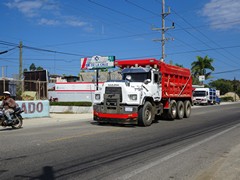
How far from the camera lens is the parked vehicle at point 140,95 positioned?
14445 millimetres

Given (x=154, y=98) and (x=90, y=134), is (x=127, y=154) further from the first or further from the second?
(x=154, y=98)

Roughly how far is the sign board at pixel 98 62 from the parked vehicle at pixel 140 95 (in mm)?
10643

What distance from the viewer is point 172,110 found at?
18906mm

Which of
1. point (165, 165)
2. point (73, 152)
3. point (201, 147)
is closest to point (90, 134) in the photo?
point (73, 152)

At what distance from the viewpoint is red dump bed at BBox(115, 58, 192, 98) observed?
55.3ft

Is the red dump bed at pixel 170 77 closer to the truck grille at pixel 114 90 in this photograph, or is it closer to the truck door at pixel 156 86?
the truck door at pixel 156 86

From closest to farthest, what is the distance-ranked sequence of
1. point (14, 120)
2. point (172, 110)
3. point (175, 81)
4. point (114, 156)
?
point (114, 156) → point (14, 120) → point (172, 110) → point (175, 81)

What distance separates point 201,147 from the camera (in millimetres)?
9312

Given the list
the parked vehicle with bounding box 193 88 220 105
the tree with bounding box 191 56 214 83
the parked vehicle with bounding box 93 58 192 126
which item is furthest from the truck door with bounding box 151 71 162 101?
the tree with bounding box 191 56 214 83

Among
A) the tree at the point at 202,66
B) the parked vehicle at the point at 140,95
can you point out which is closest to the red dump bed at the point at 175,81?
the parked vehicle at the point at 140,95

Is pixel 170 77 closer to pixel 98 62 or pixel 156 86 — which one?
pixel 156 86

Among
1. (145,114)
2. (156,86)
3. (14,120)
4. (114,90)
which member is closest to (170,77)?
(156,86)

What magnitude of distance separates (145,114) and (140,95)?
98 centimetres

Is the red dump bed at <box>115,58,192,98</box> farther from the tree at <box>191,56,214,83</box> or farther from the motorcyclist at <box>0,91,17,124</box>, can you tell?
the tree at <box>191,56,214,83</box>
